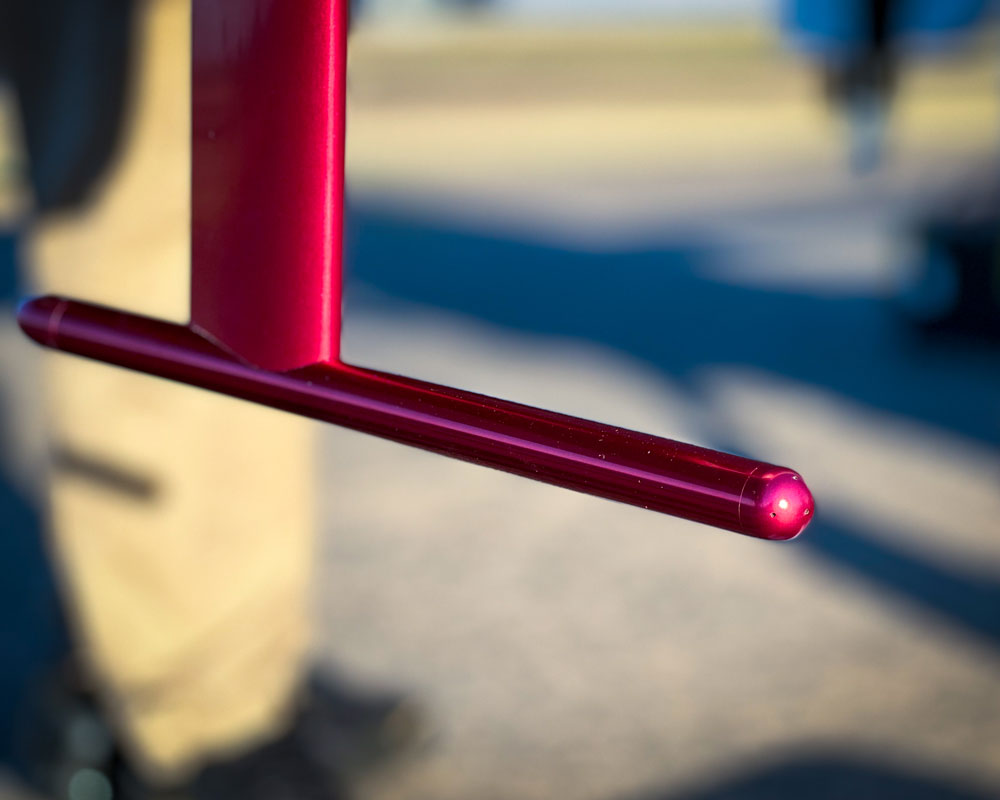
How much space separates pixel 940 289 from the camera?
3.23 m

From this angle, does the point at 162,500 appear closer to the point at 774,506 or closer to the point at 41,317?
the point at 41,317

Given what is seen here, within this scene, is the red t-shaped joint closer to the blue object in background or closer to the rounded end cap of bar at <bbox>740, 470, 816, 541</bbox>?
the rounded end cap of bar at <bbox>740, 470, 816, 541</bbox>

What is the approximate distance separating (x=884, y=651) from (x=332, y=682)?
32.3 inches

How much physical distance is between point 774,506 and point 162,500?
89 cm

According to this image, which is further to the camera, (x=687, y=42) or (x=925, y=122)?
(x=687, y=42)

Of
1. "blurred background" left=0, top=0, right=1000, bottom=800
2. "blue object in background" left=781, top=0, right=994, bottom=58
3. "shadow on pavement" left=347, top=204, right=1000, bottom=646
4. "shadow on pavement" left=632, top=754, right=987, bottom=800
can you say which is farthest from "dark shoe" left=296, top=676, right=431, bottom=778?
"blue object in background" left=781, top=0, right=994, bottom=58

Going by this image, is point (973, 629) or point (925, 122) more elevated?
point (925, 122)

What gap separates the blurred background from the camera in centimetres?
150

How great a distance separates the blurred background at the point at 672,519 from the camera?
150 centimetres

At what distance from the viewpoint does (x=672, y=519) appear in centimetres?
217

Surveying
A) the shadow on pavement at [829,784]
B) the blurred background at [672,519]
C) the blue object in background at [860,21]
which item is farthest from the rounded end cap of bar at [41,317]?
the blue object in background at [860,21]

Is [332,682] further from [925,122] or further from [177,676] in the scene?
[925,122]

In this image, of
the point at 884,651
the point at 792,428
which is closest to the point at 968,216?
the point at 792,428

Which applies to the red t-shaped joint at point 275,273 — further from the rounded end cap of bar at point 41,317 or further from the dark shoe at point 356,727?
the dark shoe at point 356,727
